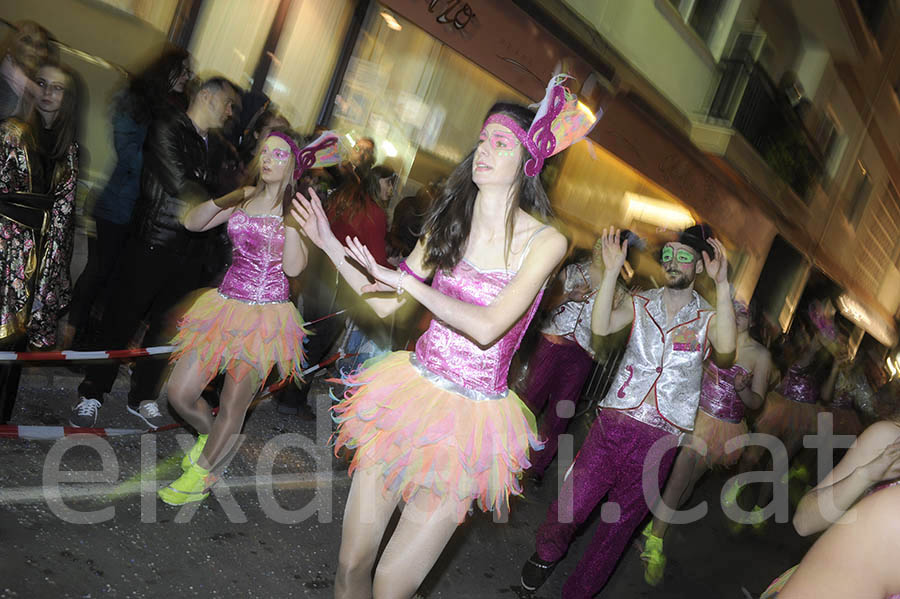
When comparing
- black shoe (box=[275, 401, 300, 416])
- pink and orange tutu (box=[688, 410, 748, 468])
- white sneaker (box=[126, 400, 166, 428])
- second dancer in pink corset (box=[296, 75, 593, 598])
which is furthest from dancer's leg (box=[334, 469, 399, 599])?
pink and orange tutu (box=[688, 410, 748, 468])

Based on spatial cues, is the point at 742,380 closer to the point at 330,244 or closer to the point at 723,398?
the point at 723,398

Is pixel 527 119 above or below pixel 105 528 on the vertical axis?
above

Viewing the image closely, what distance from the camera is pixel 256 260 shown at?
3971mm

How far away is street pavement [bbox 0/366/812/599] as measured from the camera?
325cm

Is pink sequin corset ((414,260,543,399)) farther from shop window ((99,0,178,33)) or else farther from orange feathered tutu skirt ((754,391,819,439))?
orange feathered tutu skirt ((754,391,819,439))

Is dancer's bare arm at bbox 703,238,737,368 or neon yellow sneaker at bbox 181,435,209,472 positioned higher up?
dancer's bare arm at bbox 703,238,737,368

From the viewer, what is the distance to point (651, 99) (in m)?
13.2

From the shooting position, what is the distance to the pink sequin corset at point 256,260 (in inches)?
156

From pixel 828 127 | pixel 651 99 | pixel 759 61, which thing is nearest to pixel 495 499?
pixel 651 99

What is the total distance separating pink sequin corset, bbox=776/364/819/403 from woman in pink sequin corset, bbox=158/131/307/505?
6.28 m

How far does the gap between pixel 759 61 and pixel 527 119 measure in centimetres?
1549

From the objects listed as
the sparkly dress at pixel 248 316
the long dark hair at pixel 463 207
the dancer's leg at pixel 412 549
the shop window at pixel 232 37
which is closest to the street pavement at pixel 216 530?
the sparkly dress at pixel 248 316

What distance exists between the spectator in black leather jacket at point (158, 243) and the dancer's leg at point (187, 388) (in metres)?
1.02

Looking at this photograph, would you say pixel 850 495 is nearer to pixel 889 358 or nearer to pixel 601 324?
pixel 601 324
